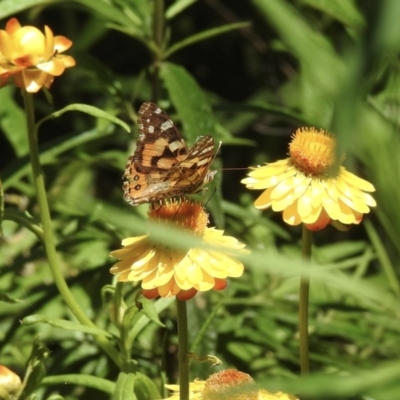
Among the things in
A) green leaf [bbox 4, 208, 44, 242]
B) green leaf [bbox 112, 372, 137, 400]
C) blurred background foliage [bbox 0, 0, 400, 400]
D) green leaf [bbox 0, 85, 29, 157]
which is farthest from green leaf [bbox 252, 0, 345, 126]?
green leaf [bbox 0, 85, 29, 157]

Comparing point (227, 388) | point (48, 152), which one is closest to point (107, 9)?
point (48, 152)

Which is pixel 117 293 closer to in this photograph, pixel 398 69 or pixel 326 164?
pixel 326 164

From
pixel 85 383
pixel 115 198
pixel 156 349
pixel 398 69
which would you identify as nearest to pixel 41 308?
pixel 156 349

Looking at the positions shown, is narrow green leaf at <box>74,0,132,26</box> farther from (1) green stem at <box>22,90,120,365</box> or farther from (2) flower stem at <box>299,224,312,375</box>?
(2) flower stem at <box>299,224,312,375</box>

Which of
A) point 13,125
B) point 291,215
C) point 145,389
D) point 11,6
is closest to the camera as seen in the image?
point 291,215

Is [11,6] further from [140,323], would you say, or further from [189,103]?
[140,323]
